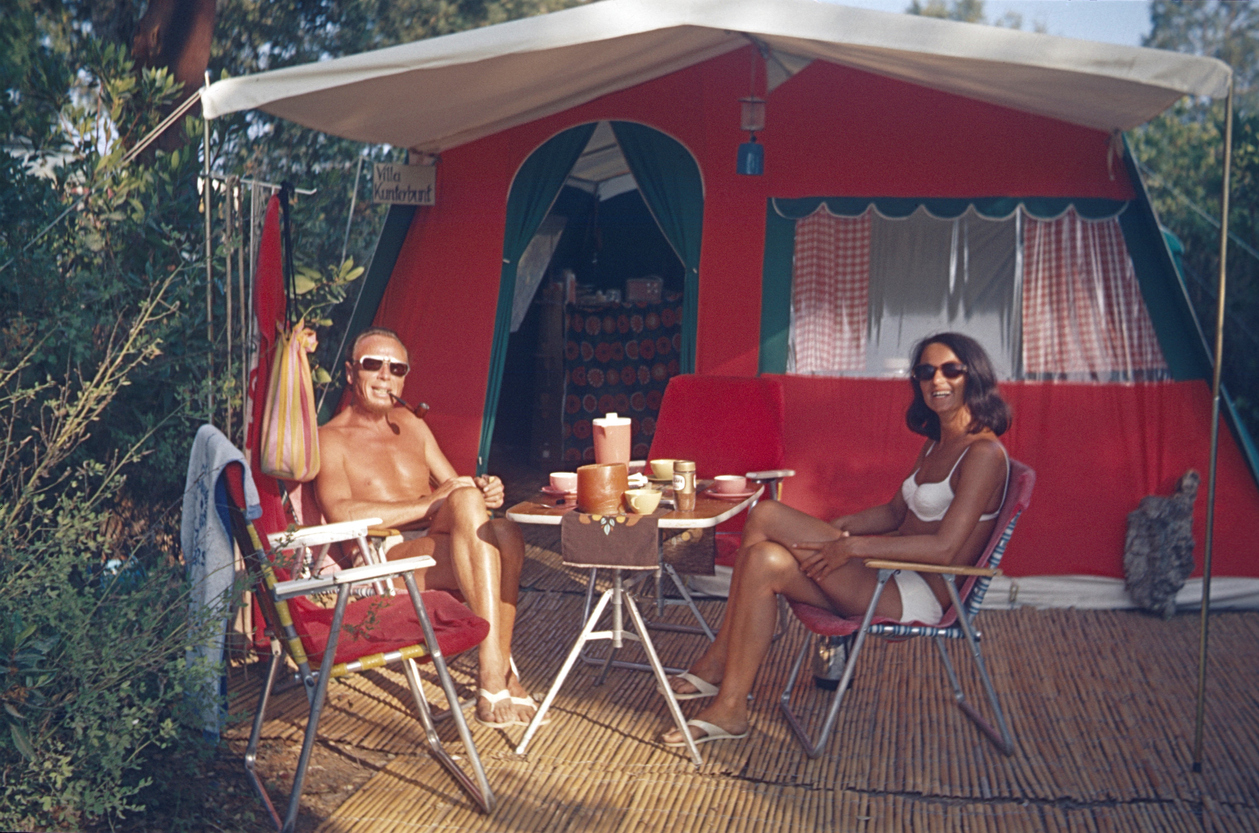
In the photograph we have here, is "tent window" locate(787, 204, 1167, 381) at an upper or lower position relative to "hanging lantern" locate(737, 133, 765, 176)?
lower

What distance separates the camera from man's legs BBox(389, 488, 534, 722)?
3.33 metres

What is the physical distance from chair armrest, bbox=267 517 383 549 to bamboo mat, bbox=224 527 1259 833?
60cm

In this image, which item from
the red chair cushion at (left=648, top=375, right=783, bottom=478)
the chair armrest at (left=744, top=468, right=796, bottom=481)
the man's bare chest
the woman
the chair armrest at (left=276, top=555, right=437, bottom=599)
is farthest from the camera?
the red chair cushion at (left=648, top=375, right=783, bottom=478)

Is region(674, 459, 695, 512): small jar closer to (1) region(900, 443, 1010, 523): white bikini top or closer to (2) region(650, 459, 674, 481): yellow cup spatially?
(2) region(650, 459, 674, 481): yellow cup

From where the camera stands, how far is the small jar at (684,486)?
3170 millimetres

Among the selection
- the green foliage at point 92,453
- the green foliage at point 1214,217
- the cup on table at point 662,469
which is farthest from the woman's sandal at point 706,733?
the green foliage at point 1214,217

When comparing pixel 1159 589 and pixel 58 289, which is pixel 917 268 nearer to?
pixel 1159 589

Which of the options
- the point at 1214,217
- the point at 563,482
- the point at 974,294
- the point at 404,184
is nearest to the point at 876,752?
the point at 563,482

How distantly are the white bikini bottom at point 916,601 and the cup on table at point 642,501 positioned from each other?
75 cm

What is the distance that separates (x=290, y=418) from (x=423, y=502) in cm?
53

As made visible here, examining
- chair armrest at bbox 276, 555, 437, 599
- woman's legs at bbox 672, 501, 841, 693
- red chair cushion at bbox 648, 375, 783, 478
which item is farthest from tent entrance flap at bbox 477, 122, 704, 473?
chair armrest at bbox 276, 555, 437, 599

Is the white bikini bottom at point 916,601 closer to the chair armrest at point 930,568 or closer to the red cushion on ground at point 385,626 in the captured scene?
the chair armrest at point 930,568

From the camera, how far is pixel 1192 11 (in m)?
28.7

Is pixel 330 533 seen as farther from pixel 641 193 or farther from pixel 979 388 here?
pixel 641 193
